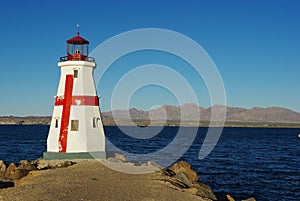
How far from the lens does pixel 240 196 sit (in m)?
25.1

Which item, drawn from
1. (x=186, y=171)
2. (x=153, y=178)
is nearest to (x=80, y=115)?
(x=153, y=178)

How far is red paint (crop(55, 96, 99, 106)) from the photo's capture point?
23.1 m

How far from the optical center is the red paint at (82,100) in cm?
2314

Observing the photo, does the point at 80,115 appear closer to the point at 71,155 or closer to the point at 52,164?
the point at 71,155

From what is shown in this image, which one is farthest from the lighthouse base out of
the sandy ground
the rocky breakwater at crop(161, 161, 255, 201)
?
the rocky breakwater at crop(161, 161, 255, 201)

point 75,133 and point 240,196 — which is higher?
point 75,133

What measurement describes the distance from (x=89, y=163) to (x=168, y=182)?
6.09m

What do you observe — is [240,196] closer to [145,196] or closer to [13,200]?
[145,196]

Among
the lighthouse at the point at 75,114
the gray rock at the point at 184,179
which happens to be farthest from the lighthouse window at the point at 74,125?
the gray rock at the point at 184,179

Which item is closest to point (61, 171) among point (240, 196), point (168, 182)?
point (168, 182)

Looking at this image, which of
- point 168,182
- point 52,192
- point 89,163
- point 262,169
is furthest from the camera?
point 262,169

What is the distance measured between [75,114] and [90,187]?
26.3 ft

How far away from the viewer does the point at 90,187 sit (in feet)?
51.9

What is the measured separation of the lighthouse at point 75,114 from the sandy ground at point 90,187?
125 inches
